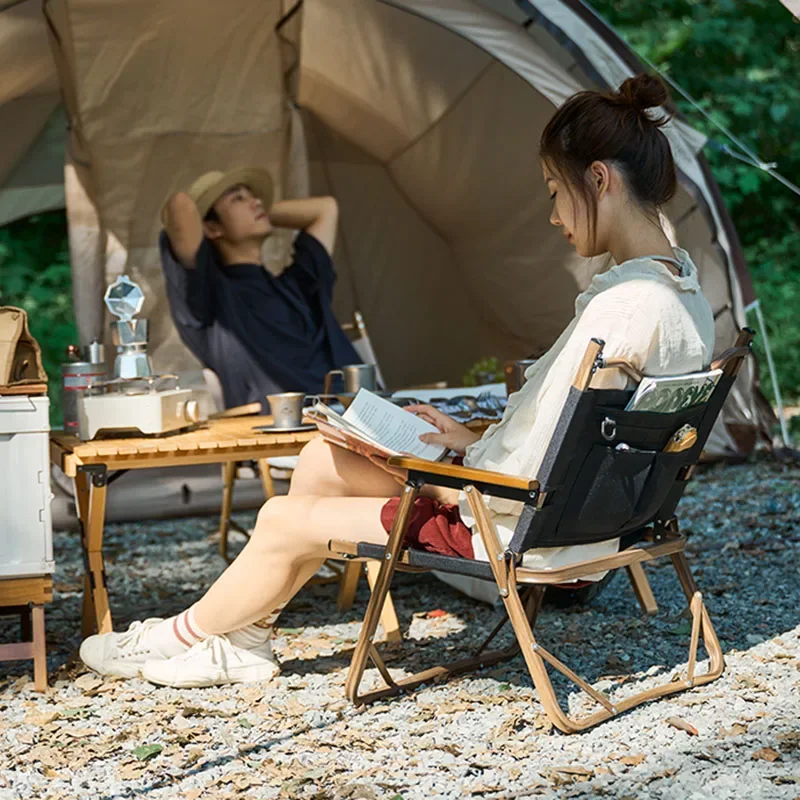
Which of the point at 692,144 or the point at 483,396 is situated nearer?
the point at 483,396

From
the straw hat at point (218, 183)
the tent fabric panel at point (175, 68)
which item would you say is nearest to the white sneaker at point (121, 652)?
the straw hat at point (218, 183)

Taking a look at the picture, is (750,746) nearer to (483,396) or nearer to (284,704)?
(284,704)

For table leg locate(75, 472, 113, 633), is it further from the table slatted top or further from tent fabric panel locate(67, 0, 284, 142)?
tent fabric panel locate(67, 0, 284, 142)

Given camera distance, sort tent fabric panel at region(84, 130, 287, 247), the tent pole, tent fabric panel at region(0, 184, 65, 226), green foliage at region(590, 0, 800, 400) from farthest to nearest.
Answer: green foliage at region(590, 0, 800, 400) < tent fabric panel at region(0, 184, 65, 226) < tent fabric panel at region(84, 130, 287, 247) < the tent pole

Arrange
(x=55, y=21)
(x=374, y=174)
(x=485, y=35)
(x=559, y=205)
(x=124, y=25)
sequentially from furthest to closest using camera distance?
(x=374, y=174) < (x=124, y=25) < (x=55, y=21) < (x=485, y=35) < (x=559, y=205)

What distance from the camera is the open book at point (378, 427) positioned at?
250cm

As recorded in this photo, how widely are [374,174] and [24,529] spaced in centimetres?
382

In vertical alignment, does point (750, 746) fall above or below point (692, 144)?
below

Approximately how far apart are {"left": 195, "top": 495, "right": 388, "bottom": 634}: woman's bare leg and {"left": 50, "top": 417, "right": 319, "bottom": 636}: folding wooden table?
14.6 inches

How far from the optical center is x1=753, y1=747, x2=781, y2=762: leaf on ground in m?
2.15

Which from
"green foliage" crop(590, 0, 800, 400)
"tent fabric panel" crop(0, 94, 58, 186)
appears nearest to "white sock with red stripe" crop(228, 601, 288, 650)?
"tent fabric panel" crop(0, 94, 58, 186)

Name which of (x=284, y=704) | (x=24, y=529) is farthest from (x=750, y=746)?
(x=24, y=529)

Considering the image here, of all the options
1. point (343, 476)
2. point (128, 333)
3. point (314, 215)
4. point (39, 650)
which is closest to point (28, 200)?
point (314, 215)

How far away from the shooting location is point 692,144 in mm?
4715
